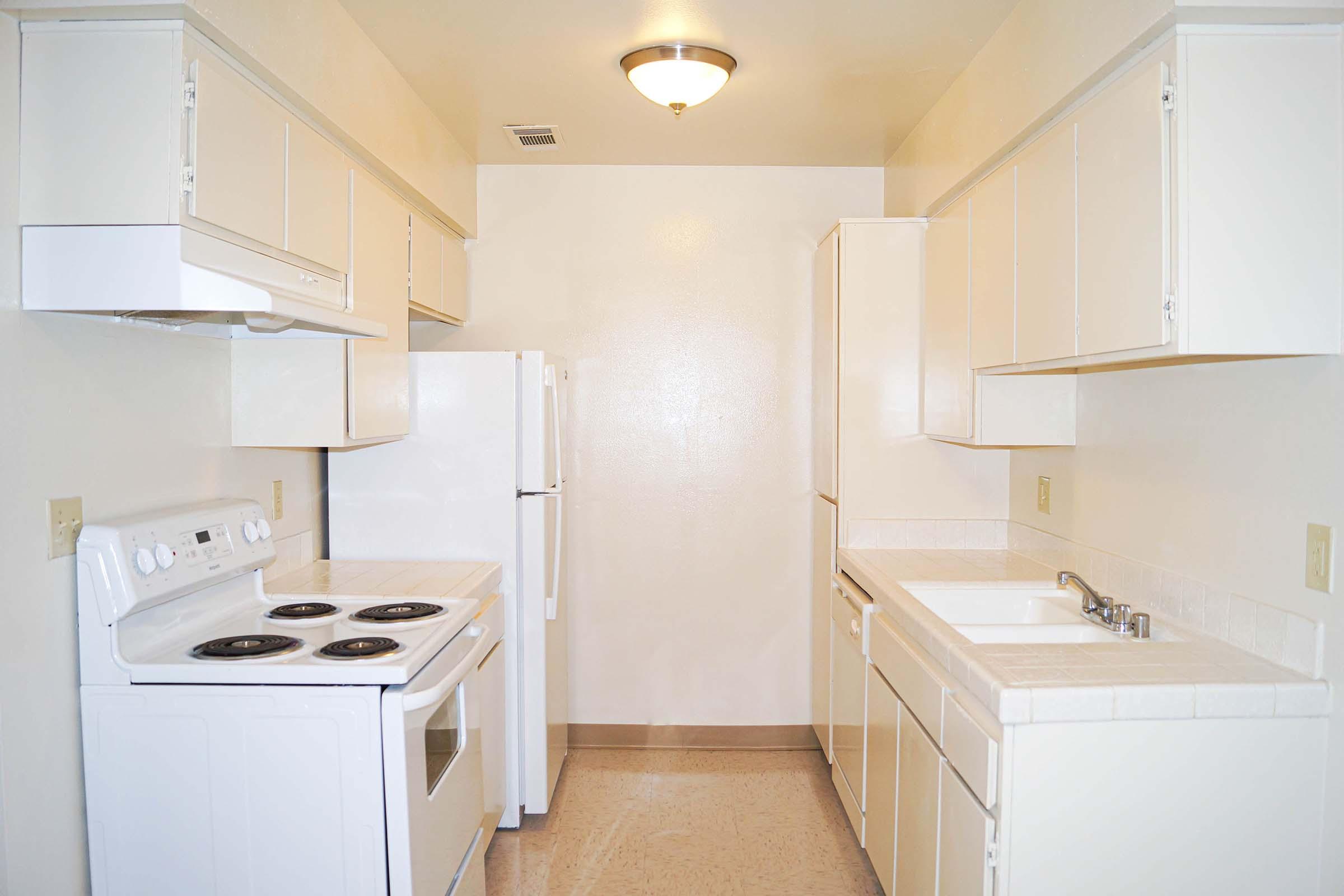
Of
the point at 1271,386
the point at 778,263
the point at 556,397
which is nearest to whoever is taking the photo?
the point at 1271,386

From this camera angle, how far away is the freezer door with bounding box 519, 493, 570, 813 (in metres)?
3.20

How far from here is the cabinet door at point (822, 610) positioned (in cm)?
357

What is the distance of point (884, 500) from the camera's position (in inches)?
133

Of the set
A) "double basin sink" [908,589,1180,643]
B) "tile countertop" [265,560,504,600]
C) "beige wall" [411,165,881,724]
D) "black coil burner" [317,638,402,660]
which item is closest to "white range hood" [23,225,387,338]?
"black coil burner" [317,638,402,660]

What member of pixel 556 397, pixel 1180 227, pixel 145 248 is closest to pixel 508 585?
pixel 556 397

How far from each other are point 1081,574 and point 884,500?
0.80 m

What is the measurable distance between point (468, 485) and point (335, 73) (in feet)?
4.60

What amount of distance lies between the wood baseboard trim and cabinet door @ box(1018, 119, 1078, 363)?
2274 millimetres

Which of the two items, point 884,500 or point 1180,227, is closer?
point 1180,227

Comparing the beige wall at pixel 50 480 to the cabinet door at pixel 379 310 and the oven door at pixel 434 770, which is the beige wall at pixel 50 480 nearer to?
the cabinet door at pixel 379 310

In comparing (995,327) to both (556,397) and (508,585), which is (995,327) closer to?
(556,397)

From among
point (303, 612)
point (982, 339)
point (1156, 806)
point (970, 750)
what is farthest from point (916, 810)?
point (303, 612)

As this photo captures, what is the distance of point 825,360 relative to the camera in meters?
3.63

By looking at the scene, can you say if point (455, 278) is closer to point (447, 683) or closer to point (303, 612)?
point (303, 612)
